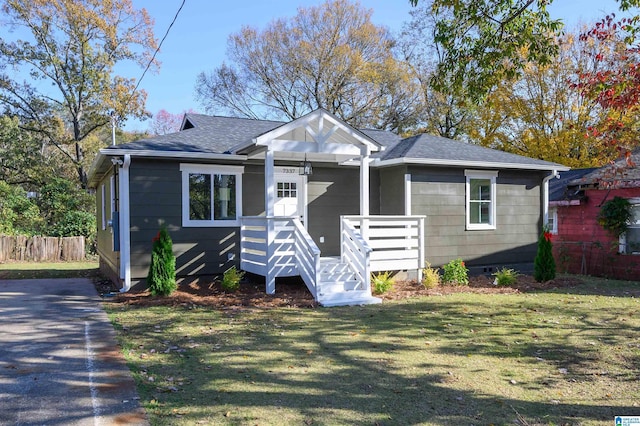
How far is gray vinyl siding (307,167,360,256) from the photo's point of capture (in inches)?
485

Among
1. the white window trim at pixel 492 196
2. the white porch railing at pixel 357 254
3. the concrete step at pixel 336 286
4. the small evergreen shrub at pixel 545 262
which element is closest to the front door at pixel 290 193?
the white porch railing at pixel 357 254

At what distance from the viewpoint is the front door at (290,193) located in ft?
39.1

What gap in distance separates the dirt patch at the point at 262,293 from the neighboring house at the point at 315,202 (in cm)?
31

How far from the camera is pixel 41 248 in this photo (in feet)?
64.8

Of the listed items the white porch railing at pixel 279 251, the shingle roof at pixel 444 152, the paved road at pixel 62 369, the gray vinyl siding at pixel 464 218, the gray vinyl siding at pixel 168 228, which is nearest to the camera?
the paved road at pixel 62 369

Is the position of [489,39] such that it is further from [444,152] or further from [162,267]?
[162,267]

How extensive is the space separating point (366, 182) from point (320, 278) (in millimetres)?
2446

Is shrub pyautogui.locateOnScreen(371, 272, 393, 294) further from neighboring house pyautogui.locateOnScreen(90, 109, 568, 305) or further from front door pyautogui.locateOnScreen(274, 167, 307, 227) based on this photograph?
front door pyautogui.locateOnScreen(274, 167, 307, 227)

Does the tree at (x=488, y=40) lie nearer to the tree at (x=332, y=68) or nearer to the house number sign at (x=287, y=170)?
the house number sign at (x=287, y=170)

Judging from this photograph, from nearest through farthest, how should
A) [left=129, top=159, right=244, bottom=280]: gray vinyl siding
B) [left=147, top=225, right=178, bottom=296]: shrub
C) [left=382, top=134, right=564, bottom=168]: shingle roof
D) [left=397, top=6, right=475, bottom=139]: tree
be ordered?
[left=147, top=225, right=178, bottom=296]: shrub < [left=129, top=159, right=244, bottom=280]: gray vinyl siding < [left=382, top=134, right=564, bottom=168]: shingle roof < [left=397, top=6, right=475, bottom=139]: tree

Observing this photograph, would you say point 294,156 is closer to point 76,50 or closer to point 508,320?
point 508,320

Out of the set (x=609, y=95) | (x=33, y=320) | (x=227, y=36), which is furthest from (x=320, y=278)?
(x=227, y=36)

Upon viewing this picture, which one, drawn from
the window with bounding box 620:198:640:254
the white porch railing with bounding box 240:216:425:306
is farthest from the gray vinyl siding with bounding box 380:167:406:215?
the window with bounding box 620:198:640:254

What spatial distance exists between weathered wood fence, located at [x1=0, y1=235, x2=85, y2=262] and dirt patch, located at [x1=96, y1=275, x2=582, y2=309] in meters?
9.14
